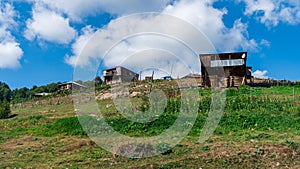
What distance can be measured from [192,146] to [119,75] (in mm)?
48961

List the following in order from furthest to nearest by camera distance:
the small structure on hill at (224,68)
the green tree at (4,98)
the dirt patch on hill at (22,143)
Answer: the small structure on hill at (224,68) → the green tree at (4,98) → the dirt patch on hill at (22,143)

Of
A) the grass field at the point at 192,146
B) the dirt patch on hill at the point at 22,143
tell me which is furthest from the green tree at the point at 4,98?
the dirt patch on hill at the point at 22,143

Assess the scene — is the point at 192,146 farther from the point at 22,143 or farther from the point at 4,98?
the point at 4,98

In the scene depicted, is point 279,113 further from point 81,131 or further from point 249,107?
point 81,131

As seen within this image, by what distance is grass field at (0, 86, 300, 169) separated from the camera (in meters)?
9.88

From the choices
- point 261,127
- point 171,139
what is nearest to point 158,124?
point 171,139

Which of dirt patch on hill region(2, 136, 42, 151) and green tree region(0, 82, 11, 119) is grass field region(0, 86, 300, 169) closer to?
dirt patch on hill region(2, 136, 42, 151)

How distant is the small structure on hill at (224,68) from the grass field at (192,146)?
14038mm

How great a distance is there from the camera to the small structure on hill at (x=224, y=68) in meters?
36.3

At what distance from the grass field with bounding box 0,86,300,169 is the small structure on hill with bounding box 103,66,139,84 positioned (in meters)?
38.8

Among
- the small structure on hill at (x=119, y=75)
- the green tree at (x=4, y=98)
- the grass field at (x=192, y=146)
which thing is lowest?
the grass field at (x=192, y=146)

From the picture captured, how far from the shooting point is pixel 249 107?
2238 cm

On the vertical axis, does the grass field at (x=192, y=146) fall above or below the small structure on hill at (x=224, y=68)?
below

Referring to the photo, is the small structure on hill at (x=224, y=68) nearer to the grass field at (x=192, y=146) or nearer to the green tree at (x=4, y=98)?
the grass field at (x=192, y=146)
